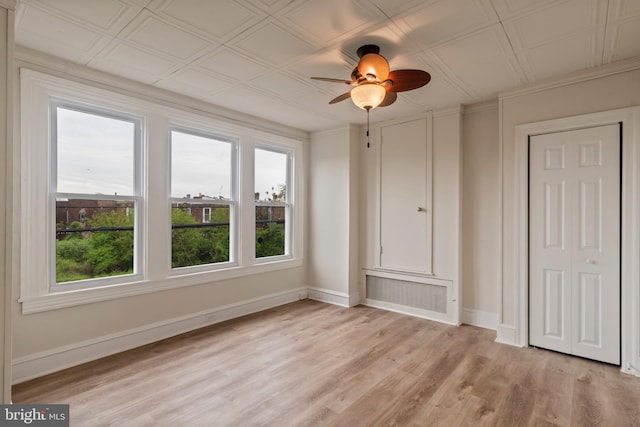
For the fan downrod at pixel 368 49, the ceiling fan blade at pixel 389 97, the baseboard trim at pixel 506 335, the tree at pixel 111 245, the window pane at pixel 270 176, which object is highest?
the fan downrod at pixel 368 49

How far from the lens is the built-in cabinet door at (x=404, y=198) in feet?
14.0

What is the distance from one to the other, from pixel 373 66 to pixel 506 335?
3023 millimetres

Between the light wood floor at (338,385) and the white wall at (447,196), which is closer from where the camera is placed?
the light wood floor at (338,385)

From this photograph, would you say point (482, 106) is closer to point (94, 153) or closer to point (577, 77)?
point (577, 77)

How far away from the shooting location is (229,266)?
13.8ft

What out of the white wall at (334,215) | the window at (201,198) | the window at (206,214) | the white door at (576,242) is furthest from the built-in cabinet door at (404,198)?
the window at (206,214)

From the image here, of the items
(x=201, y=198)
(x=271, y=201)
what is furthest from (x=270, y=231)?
(x=201, y=198)

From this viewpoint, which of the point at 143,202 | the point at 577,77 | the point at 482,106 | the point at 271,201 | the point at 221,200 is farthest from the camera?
the point at 271,201

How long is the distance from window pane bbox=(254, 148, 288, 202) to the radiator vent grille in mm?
1885

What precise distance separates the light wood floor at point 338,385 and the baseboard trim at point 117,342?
97mm

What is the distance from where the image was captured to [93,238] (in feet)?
10.1

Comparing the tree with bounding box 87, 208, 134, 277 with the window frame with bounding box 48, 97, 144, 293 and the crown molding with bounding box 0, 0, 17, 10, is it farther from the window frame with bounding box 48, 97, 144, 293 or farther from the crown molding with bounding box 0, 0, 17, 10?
the crown molding with bounding box 0, 0, 17, 10

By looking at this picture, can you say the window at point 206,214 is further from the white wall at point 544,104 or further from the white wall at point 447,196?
the white wall at point 544,104

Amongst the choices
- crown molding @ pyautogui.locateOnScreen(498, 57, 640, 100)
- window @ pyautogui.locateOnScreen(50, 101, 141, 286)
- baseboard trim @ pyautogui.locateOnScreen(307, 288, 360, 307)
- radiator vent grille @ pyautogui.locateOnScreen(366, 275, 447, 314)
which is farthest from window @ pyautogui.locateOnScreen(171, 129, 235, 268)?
crown molding @ pyautogui.locateOnScreen(498, 57, 640, 100)
